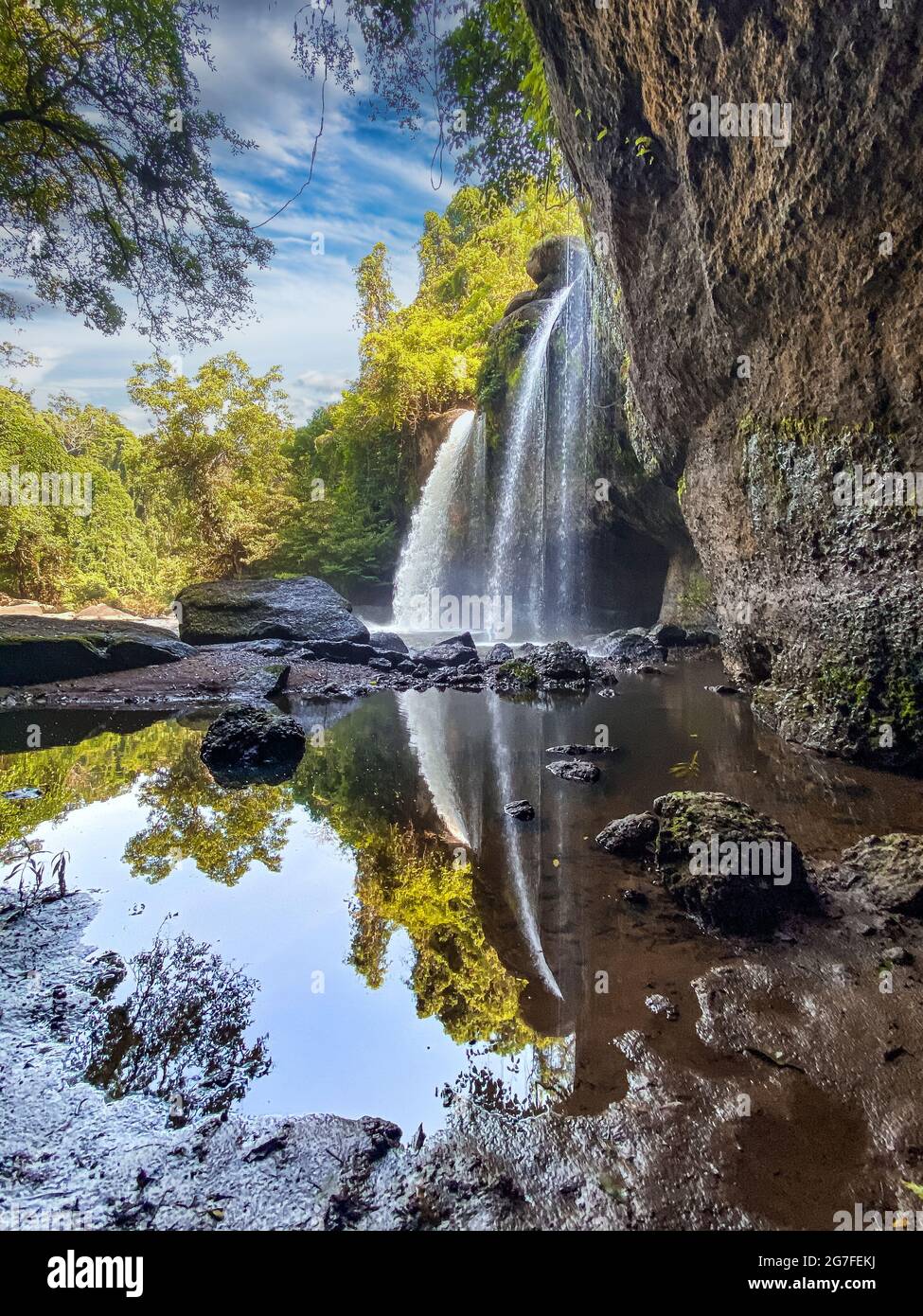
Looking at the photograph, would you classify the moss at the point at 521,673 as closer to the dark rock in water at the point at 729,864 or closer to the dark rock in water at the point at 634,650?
the dark rock in water at the point at 634,650

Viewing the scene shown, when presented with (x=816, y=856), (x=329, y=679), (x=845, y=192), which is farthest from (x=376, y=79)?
(x=816, y=856)

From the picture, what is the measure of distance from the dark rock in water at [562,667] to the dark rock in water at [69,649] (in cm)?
604

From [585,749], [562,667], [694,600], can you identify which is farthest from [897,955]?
[694,600]

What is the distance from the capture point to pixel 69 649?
8.86 metres

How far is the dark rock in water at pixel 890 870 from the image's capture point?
261 centimetres

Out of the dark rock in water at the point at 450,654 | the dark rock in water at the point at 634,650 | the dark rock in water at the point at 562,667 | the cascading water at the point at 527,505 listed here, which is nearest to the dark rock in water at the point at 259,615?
the dark rock in water at the point at 450,654

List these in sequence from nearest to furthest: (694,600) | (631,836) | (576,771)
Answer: (631,836), (576,771), (694,600)

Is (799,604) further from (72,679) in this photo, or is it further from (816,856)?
(72,679)

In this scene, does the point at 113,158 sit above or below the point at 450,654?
above

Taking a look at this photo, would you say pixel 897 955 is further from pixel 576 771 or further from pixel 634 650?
pixel 634 650

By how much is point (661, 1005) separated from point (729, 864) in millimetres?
902

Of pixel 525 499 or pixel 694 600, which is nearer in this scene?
pixel 694 600

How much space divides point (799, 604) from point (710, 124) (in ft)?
14.0

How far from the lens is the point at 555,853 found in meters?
3.32
